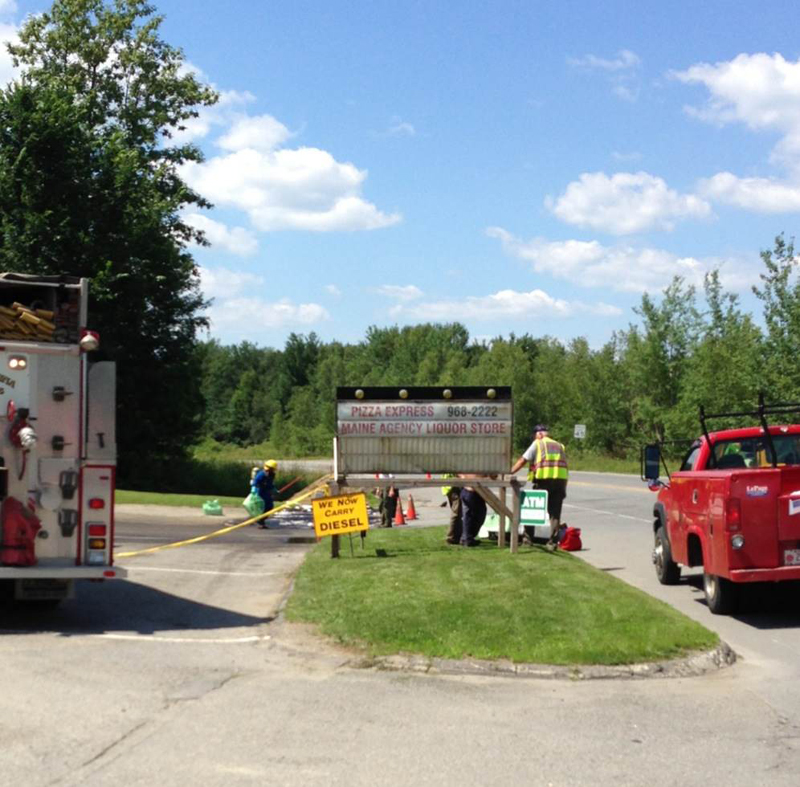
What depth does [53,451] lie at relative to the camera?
10766 millimetres

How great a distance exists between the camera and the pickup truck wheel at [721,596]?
11.9 metres

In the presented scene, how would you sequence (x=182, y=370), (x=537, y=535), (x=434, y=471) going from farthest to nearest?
(x=182, y=370) → (x=537, y=535) → (x=434, y=471)

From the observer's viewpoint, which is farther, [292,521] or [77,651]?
[292,521]

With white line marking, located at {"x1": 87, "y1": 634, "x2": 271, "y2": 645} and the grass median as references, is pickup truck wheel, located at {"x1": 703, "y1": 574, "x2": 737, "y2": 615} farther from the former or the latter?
white line marking, located at {"x1": 87, "y1": 634, "x2": 271, "y2": 645}

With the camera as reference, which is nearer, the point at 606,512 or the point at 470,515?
the point at 470,515

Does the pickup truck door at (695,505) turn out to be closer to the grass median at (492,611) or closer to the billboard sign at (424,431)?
the grass median at (492,611)

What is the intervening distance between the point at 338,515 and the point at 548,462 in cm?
318

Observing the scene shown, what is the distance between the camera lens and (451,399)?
15961 millimetres

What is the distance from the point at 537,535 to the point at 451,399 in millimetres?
5055

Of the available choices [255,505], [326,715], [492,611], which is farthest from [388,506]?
[326,715]

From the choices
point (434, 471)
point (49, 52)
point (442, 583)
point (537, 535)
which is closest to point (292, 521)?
point (537, 535)

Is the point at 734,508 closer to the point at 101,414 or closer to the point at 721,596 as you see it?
the point at 721,596

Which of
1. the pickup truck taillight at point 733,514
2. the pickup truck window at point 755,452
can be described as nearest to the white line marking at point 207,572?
the pickup truck window at point 755,452

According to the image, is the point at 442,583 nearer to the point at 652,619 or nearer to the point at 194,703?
the point at 652,619
